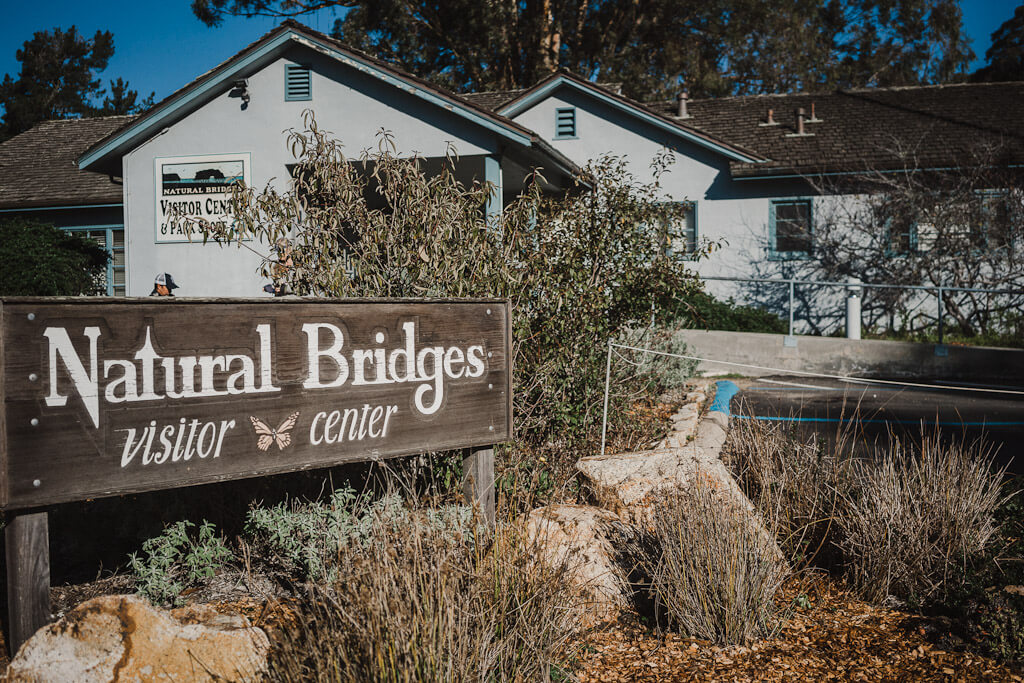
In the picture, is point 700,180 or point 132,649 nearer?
point 132,649

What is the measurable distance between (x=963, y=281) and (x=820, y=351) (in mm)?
4585

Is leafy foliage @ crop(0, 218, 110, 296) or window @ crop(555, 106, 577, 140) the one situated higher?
window @ crop(555, 106, 577, 140)

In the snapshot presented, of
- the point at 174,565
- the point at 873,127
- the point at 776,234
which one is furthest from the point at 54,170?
the point at 873,127

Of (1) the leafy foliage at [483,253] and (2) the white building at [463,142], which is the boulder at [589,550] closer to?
(1) the leafy foliage at [483,253]

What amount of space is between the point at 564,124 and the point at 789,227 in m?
5.68

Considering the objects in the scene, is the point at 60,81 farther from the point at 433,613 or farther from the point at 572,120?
the point at 433,613

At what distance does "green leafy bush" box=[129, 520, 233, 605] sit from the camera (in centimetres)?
329

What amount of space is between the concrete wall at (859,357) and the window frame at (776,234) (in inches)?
173

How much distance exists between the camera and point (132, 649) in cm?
290

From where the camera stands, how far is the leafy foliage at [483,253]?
467 cm

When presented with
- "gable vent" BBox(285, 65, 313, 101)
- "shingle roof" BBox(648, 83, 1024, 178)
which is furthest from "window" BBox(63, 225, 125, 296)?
"shingle roof" BBox(648, 83, 1024, 178)

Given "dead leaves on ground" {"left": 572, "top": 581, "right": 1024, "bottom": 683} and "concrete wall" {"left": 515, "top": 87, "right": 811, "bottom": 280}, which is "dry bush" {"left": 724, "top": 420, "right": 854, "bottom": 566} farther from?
"concrete wall" {"left": 515, "top": 87, "right": 811, "bottom": 280}

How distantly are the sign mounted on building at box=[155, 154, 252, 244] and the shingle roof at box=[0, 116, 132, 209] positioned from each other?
11.9 ft

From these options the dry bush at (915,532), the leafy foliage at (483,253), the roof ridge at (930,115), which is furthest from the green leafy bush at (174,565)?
the roof ridge at (930,115)
